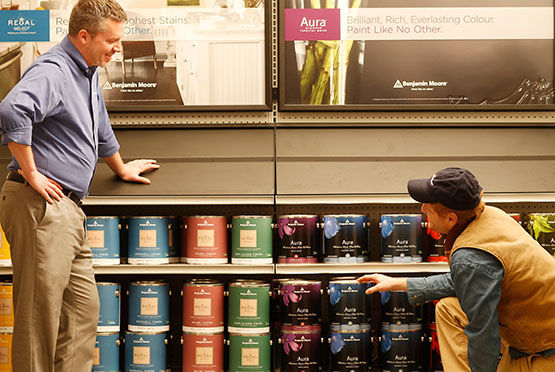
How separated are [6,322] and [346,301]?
181 centimetres

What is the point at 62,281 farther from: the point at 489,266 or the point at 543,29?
the point at 543,29

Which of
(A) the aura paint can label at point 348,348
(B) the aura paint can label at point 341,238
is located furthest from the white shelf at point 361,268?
(A) the aura paint can label at point 348,348

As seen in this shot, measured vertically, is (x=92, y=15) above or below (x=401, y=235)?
above

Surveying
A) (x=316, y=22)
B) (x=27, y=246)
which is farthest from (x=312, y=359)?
(x=316, y=22)

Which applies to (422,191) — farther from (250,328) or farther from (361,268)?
(250,328)

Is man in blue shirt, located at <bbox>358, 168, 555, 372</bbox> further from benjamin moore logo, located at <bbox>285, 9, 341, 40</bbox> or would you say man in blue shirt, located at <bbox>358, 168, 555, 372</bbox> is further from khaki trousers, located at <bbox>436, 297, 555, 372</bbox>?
benjamin moore logo, located at <bbox>285, 9, 341, 40</bbox>

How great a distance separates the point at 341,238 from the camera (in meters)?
3.19

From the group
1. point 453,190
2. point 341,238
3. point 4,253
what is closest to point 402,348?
point 341,238

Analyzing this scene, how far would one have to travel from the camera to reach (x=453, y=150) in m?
3.36

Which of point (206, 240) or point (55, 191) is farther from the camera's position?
point (206, 240)

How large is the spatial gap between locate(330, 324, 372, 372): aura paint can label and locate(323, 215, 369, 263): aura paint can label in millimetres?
368

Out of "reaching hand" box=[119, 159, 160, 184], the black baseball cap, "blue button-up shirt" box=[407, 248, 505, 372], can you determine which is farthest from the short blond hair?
"blue button-up shirt" box=[407, 248, 505, 372]

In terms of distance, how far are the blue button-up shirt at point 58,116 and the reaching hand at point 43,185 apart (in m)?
0.06

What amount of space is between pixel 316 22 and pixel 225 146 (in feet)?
2.98
